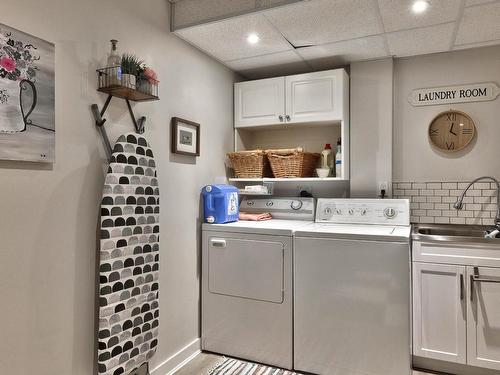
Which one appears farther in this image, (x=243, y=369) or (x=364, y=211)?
(x=364, y=211)

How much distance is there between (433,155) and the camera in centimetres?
282

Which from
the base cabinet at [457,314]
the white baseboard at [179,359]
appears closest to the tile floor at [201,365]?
the white baseboard at [179,359]

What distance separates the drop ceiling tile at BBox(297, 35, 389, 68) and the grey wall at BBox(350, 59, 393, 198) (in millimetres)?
128

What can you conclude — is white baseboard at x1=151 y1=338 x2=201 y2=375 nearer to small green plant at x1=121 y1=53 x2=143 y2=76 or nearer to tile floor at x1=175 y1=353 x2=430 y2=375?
tile floor at x1=175 y1=353 x2=430 y2=375

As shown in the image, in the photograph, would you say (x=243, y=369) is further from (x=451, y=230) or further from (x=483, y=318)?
(x=451, y=230)

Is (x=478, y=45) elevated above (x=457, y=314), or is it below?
above

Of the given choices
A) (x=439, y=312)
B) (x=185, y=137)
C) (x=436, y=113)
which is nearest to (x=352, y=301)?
(x=439, y=312)

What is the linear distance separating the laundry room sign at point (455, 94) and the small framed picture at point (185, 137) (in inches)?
69.5

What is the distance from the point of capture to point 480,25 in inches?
87.7

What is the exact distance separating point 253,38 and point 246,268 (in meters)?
1.60

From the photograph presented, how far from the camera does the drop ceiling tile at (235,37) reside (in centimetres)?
221

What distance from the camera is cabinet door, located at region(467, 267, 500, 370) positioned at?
216cm

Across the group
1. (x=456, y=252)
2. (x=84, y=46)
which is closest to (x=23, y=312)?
(x=84, y=46)

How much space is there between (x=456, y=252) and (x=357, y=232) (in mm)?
669
